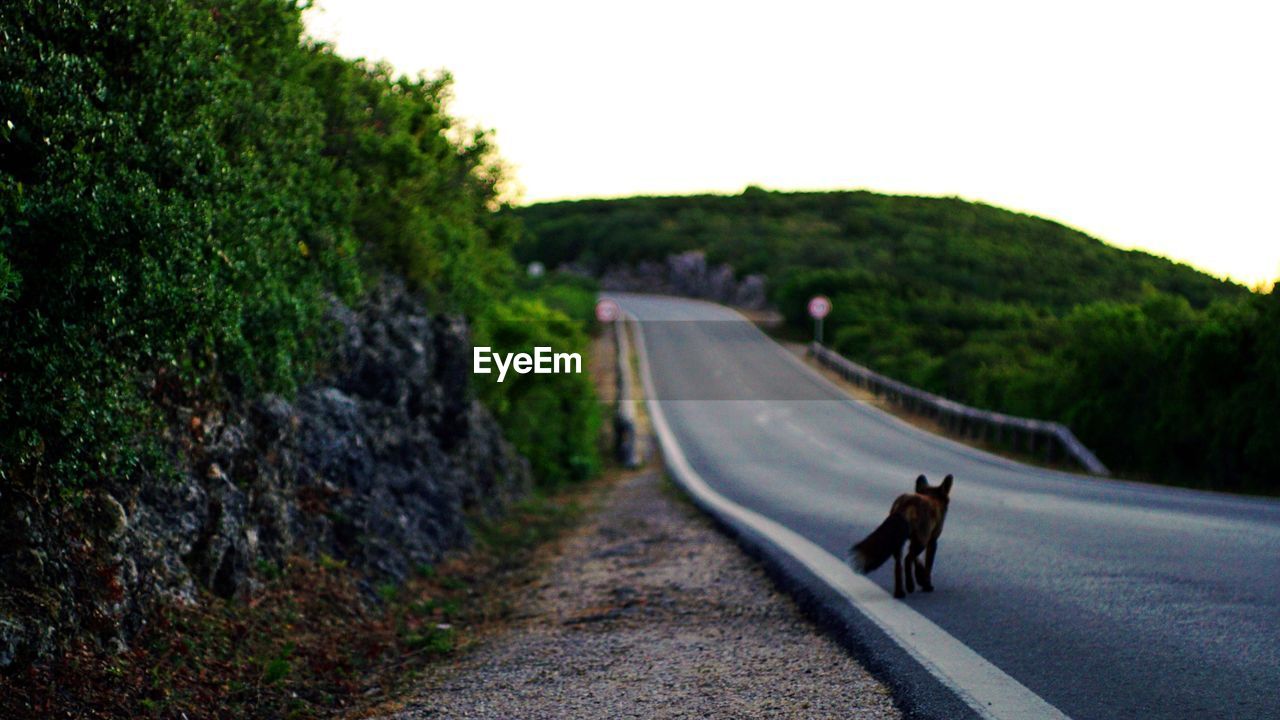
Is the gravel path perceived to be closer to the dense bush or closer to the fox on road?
the fox on road

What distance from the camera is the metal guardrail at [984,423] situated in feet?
70.9

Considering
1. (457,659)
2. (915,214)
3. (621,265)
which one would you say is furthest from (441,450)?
(915,214)

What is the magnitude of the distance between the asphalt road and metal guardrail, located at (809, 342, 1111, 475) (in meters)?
1.16

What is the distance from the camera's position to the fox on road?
7.29m

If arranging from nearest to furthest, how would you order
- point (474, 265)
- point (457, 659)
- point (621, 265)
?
point (457, 659)
point (474, 265)
point (621, 265)

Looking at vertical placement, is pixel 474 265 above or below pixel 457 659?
above

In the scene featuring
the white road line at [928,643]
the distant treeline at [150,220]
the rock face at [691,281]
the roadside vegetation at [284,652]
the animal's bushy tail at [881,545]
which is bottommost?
the roadside vegetation at [284,652]

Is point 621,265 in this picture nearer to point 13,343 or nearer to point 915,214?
point 915,214

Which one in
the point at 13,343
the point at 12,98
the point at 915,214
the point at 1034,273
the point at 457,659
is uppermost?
the point at 915,214

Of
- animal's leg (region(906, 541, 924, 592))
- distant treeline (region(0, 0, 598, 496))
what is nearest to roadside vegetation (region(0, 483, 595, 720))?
distant treeline (region(0, 0, 598, 496))

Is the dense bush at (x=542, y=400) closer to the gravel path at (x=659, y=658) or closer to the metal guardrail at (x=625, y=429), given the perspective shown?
the metal guardrail at (x=625, y=429)

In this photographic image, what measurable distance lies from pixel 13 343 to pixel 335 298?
592 cm

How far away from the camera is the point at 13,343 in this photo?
5.38 meters

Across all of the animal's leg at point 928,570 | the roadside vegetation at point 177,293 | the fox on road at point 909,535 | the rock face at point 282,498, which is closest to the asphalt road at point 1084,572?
the animal's leg at point 928,570
